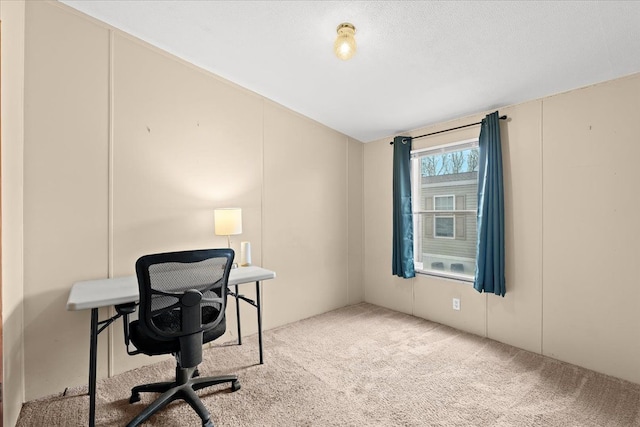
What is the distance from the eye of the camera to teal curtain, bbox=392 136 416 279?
3.54m

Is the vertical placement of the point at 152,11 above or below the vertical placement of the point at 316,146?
above

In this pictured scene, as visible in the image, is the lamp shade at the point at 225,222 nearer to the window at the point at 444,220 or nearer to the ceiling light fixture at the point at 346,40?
the ceiling light fixture at the point at 346,40

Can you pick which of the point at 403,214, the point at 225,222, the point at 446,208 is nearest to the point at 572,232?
the point at 446,208

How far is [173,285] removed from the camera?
1.75 metres

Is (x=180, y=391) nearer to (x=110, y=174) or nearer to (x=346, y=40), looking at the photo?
(x=110, y=174)

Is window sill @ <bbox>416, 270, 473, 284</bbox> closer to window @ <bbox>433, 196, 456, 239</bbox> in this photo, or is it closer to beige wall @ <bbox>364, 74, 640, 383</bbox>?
beige wall @ <bbox>364, 74, 640, 383</bbox>

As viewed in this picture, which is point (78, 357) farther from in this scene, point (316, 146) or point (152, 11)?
point (316, 146)

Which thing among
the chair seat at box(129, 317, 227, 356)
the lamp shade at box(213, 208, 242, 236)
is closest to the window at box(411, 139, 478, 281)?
the lamp shade at box(213, 208, 242, 236)

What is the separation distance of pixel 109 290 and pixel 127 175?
935mm

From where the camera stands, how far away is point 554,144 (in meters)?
2.54

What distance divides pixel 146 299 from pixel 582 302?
302 centimetres

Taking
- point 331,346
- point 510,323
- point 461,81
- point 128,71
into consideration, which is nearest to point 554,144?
point 461,81

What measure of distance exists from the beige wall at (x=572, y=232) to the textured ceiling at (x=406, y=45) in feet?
0.74

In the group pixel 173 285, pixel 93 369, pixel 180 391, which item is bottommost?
pixel 180 391
